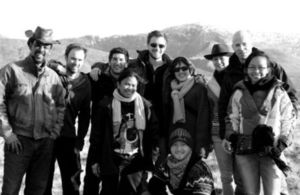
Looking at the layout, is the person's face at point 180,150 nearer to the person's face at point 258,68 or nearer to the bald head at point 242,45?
the person's face at point 258,68

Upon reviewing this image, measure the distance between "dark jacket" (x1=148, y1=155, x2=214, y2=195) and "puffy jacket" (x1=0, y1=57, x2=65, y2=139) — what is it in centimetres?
173

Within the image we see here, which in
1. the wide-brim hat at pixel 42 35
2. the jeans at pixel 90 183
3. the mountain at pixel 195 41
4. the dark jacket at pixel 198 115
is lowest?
the jeans at pixel 90 183

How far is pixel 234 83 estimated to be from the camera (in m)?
6.20

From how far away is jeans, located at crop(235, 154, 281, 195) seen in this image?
17.5 ft

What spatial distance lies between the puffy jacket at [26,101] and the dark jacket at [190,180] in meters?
1.73

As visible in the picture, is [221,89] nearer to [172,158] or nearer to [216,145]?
[216,145]

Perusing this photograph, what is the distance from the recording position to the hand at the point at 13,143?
18.4 ft

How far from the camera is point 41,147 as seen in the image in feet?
19.6

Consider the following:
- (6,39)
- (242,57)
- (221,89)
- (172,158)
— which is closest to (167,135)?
(172,158)

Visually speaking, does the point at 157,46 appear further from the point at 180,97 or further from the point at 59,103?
the point at 59,103

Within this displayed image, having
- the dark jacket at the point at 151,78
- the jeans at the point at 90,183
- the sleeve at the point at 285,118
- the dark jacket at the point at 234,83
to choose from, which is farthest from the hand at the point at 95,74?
the sleeve at the point at 285,118

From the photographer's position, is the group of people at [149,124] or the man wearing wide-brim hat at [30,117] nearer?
the group of people at [149,124]

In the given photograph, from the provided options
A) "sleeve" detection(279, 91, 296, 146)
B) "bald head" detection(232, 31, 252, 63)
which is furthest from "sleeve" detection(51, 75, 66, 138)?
"sleeve" detection(279, 91, 296, 146)

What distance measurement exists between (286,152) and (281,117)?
6.21 metres
